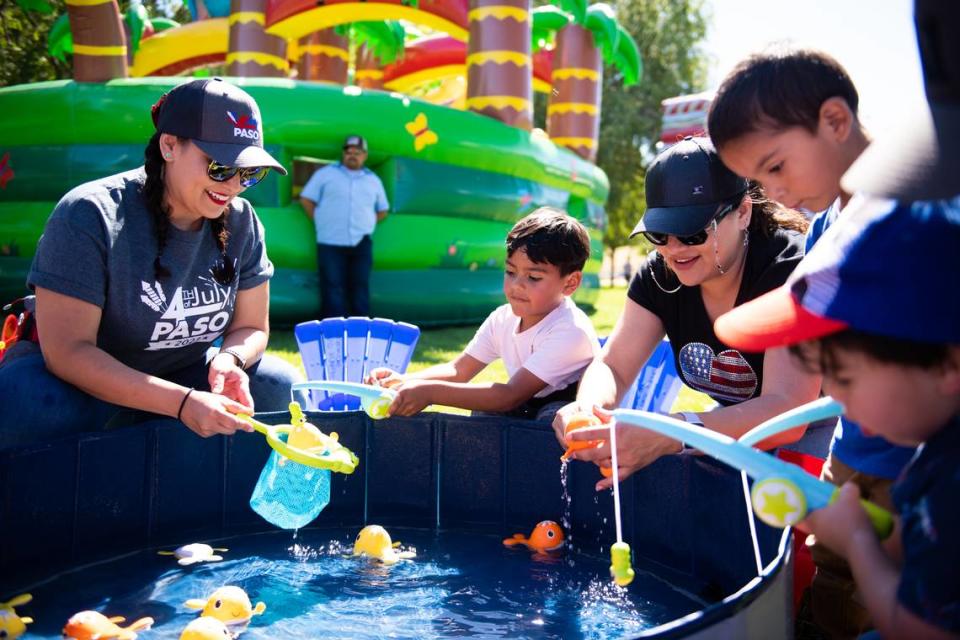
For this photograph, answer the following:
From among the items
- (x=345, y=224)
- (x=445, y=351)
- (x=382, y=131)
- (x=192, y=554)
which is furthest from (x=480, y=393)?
(x=382, y=131)

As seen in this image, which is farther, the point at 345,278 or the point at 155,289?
the point at 345,278

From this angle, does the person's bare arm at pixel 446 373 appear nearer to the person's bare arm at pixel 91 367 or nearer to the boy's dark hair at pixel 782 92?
the person's bare arm at pixel 91 367

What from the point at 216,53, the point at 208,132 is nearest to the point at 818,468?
the point at 208,132

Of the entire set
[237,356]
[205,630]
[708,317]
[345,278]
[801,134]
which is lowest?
[205,630]

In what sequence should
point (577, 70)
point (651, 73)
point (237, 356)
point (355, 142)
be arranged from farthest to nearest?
point (651, 73)
point (577, 70)
point (355, 142)
point (237, 356)

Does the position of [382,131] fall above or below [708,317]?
above

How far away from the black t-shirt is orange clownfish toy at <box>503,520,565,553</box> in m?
0.43

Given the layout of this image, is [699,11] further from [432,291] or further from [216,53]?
[432,291]

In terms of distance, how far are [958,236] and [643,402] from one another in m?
1.62

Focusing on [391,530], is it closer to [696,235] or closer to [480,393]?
[480,393]

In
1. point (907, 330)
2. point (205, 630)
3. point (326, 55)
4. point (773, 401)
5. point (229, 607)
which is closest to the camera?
point (907, 330)

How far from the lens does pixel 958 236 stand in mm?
837

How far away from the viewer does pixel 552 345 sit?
83.1 inches

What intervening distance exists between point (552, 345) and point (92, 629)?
3.65 ft
